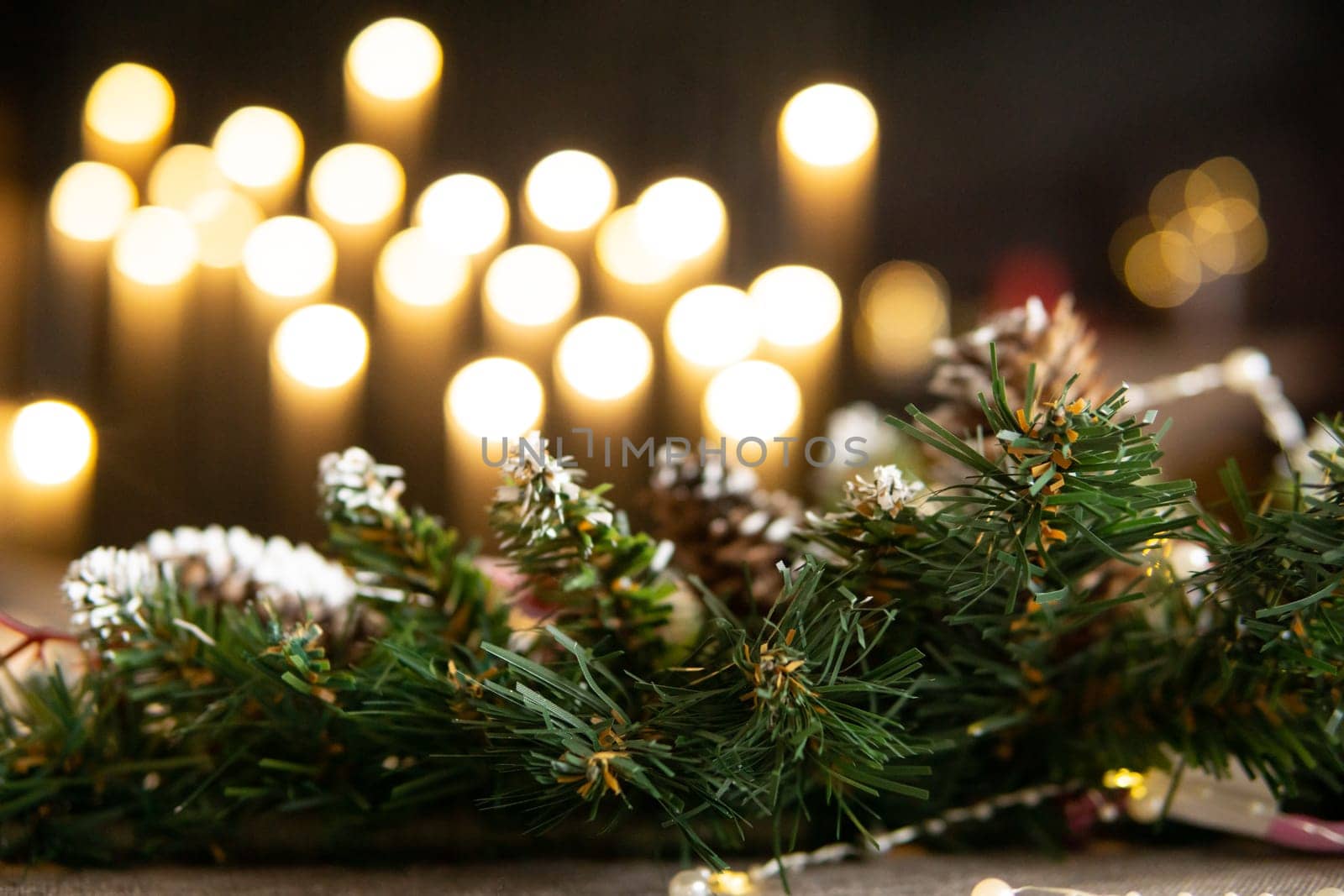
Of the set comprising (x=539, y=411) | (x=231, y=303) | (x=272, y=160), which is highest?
(x=272, y=160)

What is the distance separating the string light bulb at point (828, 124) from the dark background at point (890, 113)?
19 millimetres

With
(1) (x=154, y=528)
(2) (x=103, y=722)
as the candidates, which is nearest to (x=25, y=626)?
(2) (x=103, y=722)

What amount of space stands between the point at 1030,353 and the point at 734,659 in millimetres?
135

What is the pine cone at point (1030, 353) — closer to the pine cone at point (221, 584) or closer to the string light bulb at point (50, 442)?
the pine cone at point (221, 584)

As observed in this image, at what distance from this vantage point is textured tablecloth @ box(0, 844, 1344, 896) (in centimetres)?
20

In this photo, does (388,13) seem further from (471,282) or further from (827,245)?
(827,245)

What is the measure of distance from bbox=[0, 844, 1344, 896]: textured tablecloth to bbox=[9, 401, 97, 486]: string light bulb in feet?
1.70

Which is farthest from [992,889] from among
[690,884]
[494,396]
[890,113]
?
[890,113]

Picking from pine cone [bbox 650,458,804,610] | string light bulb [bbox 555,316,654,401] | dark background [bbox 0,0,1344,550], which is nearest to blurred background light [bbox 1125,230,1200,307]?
dark background [bbox 0,0,1344,550]

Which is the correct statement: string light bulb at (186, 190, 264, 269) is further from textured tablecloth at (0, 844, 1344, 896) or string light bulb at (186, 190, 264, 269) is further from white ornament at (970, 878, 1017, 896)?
white ornament at (970, 878, 1017, 896)

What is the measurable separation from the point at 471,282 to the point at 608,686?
0.68m

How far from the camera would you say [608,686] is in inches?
7.5

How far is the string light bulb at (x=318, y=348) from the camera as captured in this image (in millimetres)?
749

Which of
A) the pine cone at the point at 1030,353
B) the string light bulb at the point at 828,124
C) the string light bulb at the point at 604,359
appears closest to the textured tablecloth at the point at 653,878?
the pine cone at the point at 1030,353
